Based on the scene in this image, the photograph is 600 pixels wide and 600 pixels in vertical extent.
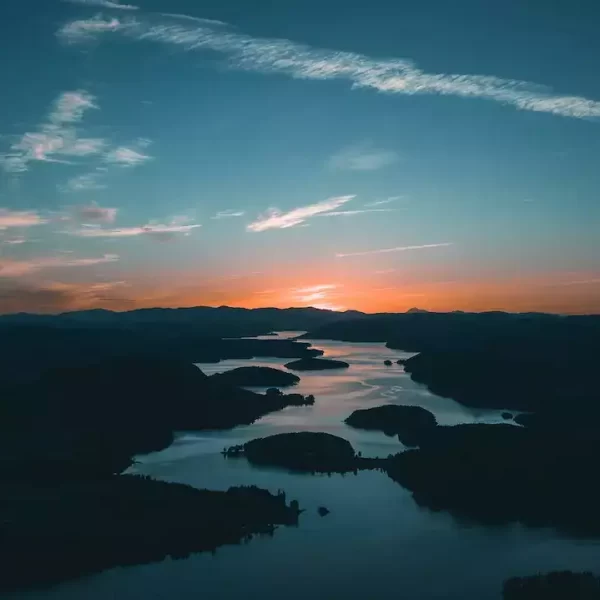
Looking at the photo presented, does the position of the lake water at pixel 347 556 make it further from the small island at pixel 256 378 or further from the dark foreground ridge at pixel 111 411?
the small island at pixel 256 378

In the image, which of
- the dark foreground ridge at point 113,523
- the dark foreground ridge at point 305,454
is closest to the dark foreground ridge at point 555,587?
the dark foreground ridge at point 113,523

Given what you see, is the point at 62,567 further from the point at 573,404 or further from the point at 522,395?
the point at 522,395

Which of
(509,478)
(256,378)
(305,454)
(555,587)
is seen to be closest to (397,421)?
(305,454)

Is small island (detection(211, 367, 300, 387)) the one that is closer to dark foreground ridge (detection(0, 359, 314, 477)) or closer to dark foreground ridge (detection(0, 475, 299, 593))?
dark foreground ridge (detection(0, 359, 314, 477))

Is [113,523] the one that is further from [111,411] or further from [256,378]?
[256,378]

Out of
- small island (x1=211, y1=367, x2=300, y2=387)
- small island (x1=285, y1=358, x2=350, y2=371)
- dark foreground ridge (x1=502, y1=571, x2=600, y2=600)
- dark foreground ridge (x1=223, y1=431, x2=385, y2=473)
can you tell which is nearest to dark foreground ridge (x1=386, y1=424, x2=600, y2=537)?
dark foreground ridge (x1=223, y1=431, x2=385, y2=473)
